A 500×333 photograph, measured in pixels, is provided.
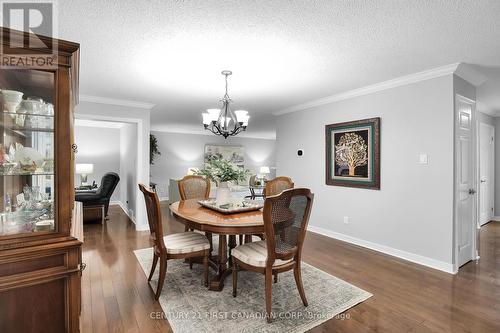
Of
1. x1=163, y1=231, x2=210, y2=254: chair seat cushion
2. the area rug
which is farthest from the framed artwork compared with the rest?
x1=163, y1=231, x2=210, y2=254: chair seat cushion

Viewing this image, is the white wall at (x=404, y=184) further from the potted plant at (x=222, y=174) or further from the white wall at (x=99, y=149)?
the white wall at (x=99, y=149)

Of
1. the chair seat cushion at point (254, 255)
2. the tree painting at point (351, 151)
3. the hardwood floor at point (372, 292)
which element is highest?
the tree painting at point (351, 151)

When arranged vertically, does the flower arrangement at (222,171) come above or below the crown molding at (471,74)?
below

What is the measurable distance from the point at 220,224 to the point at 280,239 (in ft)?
1.71

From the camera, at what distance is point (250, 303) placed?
7.21 feet

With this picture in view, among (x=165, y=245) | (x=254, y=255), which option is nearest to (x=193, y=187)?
(x=165, y=245)

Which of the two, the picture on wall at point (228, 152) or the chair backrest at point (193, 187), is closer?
the chair backrest at point (193, 187)

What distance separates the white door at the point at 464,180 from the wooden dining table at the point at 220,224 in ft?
7.80

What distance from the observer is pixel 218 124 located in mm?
3314

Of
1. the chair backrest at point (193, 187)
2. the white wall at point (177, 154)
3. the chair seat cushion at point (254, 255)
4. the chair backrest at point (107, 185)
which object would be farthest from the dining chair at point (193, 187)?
the white wall at point (177, 154)

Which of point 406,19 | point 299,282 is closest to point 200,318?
point 299,282

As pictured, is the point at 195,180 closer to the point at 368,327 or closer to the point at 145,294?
the point at 145,294

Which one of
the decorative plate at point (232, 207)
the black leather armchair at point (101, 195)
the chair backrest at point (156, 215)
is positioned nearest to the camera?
the chair backrest at point (156, 215)

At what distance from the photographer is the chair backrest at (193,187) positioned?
3.54 m
